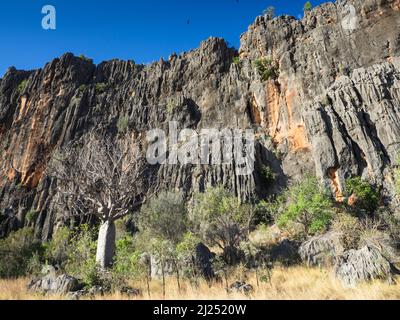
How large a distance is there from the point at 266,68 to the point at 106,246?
1493 inches

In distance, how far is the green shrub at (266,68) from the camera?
139 ft

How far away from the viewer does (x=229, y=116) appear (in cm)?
4303

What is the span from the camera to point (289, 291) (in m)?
7.92

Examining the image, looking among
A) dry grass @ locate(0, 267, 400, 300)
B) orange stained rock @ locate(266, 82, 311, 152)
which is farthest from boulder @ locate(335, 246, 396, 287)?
orange stained rock @ locate(266, 82, 311, 152)

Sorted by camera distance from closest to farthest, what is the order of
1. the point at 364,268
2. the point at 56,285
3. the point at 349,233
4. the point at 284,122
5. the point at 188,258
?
the point at 364,268, the point at 56,285, the point at 188,258, the point at 349,233, the point at 284,122

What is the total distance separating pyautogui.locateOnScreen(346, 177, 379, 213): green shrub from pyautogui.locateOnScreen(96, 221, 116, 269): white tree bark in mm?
21186

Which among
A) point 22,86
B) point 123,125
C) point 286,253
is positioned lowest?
point 286,253

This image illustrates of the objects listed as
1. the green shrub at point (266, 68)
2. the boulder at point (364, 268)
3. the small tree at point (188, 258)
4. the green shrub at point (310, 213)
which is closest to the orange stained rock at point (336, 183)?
the green shrub at point (310, 213)

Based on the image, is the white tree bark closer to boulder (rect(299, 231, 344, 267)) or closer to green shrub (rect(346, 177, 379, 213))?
boulder (rect(299, 231, 344, 267))

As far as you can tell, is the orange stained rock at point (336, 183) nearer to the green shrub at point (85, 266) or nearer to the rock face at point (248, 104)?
the rock face at point (248, 104)

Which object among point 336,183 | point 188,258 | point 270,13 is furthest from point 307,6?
point 188,258

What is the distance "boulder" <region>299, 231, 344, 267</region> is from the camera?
496 inches

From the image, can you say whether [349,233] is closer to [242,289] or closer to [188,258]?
[188,258]
